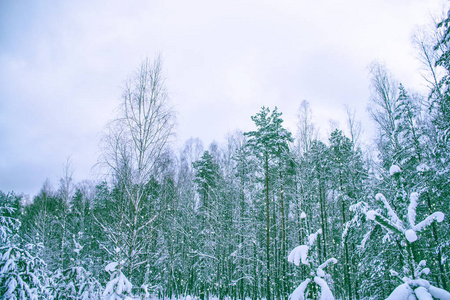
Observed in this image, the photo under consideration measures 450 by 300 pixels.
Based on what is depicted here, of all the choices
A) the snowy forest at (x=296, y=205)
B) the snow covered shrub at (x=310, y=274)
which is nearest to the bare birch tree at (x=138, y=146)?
the snowy forest at (x=296, y=205)

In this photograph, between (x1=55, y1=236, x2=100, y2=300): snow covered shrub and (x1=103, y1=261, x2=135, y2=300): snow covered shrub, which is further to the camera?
(x1=55, y1=236, x2=100, y2=300): snow covered shrub

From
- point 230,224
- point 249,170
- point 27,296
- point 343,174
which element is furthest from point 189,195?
point 27,296

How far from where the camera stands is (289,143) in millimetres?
19203

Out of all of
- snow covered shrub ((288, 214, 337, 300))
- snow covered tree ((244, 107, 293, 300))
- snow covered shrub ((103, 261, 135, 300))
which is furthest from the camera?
snow covered tree ((244, 107, 293, 300))

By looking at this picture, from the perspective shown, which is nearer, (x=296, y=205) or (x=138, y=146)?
(x=138, y=146)

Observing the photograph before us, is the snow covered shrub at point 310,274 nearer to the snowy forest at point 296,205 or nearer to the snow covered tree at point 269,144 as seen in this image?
the snowy forest at point 296,205

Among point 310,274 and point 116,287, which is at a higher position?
point 310,274

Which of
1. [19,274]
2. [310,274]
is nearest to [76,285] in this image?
[19,274]

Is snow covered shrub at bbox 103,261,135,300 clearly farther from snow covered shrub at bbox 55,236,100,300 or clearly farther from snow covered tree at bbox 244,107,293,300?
snow covered tree at bbox 244,107,293,300

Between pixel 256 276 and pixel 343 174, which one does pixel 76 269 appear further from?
pixel 343 174

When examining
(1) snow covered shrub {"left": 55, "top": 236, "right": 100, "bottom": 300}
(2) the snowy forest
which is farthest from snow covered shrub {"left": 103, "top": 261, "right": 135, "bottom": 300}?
(1) snow covered shrub {"left": 55, "top": 236, "right": 100, "bottom": 300}

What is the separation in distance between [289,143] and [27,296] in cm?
1760

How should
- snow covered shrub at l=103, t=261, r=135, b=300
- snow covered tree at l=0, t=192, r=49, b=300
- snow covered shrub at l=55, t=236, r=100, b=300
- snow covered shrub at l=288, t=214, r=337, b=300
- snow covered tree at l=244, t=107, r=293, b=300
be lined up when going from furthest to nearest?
snow covered tree at l=244, t=107, r=293, b=300 < snow covered shrub at l=55, t=236, r=100, b=300 < snow covered tree at l=0, t=192, r=49, b=300 < snow covered shrub at l=103, t=261, r=135, b=300 < snow covered shrub at l=288, t=214, r=337, b=300

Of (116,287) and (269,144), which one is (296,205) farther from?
(116,287)
